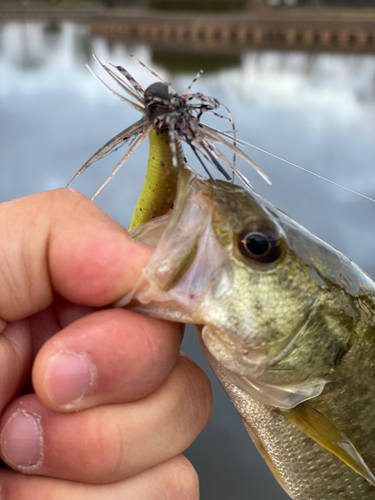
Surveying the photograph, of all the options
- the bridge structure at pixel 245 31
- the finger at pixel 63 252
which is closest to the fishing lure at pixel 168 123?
the finger at pixel 63 252

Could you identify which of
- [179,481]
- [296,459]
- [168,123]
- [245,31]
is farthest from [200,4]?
[179,481]

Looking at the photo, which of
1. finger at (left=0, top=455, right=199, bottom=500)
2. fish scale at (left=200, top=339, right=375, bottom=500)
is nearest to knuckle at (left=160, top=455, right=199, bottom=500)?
finger at (left=0, top=455, right=199, bottom=500)

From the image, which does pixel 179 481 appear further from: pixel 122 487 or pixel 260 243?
pixel 260 243

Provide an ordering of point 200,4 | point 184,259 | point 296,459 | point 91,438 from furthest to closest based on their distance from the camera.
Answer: point 200,4
point 296,459
point 91,438
point 184,259

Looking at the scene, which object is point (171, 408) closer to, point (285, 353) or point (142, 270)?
point (285, 353)

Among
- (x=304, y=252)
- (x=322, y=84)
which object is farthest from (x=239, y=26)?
(x=304, y=252)

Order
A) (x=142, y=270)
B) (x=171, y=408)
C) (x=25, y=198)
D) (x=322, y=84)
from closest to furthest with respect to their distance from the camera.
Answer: (x=142, y=270), (x=25, y=198), (x=171, y=408), (x=322, y=84)

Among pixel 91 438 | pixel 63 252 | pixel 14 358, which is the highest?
pixel 63 252

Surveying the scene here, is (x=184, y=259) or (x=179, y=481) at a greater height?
(x=184, y=259)
